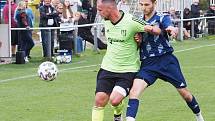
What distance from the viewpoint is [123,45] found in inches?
354

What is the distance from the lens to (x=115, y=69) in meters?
8.98

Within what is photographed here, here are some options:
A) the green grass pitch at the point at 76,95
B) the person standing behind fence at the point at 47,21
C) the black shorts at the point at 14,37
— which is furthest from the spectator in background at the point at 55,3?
the green grass pitch at the point at 76,95

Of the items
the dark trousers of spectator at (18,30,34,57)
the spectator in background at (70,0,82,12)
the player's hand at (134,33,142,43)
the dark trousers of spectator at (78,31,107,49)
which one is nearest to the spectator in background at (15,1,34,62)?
the dark trousers of spectator at (18,30,34,57)

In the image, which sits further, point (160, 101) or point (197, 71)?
point (197, 71)

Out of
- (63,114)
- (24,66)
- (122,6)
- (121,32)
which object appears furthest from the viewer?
(122,6)

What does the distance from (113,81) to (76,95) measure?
181 inches

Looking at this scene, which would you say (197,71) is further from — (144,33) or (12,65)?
(144,33)

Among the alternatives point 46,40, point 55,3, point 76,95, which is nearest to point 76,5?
point 55,3

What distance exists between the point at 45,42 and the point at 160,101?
30.1 ft

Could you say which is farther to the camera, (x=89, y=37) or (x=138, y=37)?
(x=89, y=37)

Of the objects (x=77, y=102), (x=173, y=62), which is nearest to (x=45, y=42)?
(x=77, y=102)

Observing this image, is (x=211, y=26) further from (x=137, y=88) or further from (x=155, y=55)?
(x=137, y=88)

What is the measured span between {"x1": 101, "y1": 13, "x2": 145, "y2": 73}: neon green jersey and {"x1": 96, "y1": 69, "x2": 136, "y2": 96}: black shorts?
6 centimetres

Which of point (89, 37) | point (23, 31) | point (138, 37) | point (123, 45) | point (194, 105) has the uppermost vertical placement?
point (138, 37)
